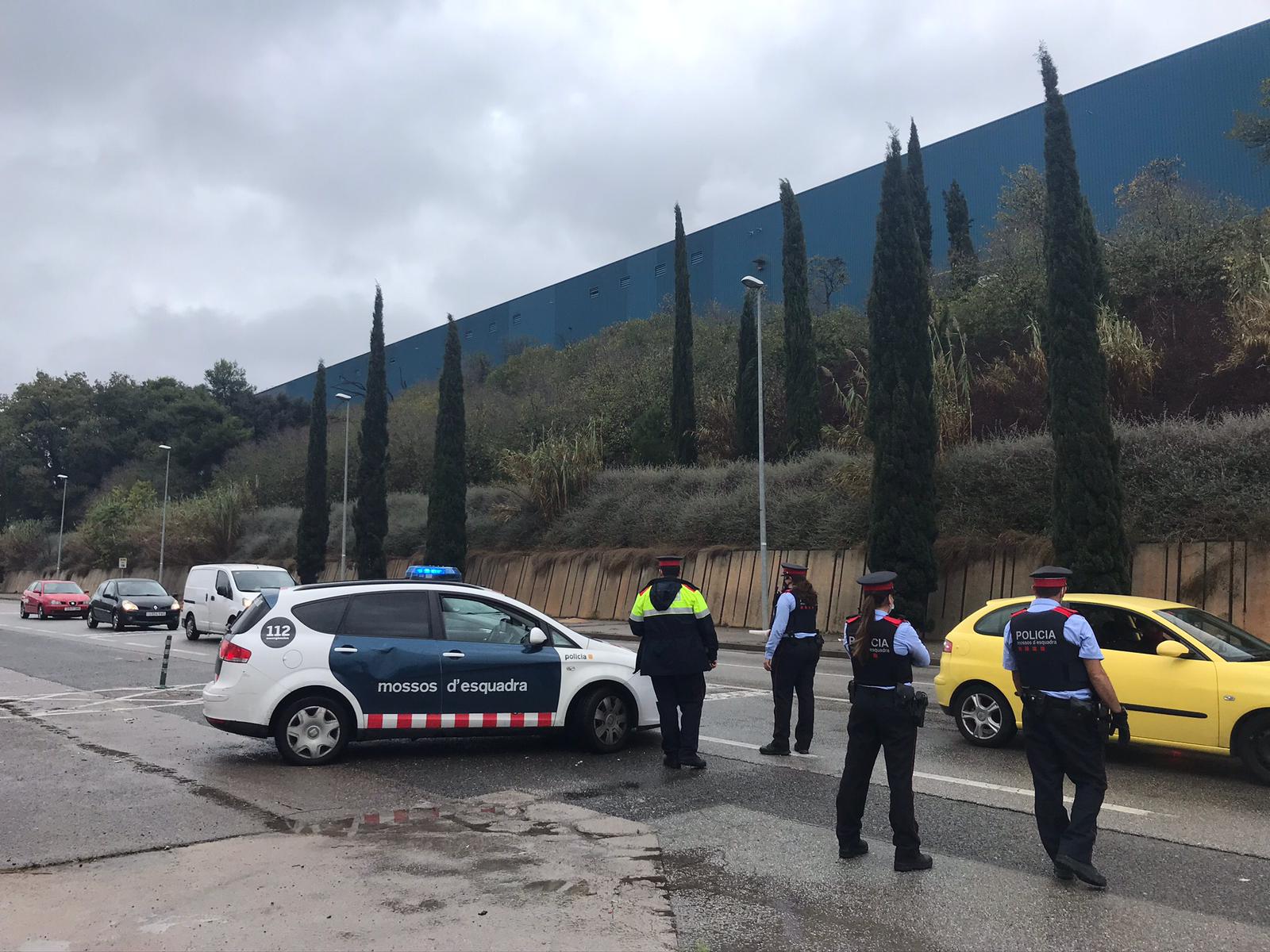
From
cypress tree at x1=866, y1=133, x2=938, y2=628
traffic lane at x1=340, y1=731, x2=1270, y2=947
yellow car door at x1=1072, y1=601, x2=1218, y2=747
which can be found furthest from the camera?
cypress tree at x1=866, y1=133, x2=938, y2=628

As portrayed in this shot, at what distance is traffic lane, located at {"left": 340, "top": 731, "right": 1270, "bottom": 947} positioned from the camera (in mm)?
5105

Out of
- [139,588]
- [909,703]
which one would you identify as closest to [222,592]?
[139,588]

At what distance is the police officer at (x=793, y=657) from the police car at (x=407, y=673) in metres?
1.18

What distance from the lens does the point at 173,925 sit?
4672mm

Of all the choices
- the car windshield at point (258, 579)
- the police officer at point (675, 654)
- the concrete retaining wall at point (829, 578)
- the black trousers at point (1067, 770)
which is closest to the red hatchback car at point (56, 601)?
the concrete retaining wall at point (829, 578)

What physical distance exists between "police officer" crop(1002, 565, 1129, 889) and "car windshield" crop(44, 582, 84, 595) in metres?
35.0

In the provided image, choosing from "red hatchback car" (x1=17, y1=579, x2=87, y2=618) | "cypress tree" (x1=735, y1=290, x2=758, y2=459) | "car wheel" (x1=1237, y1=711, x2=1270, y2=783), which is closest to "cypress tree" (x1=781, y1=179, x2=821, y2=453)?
"cypress tree" (x1=735, y1=290, x2=758, y2=459)

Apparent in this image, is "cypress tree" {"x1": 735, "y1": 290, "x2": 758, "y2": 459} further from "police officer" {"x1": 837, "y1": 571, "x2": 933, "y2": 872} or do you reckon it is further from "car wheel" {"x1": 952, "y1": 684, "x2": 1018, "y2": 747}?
"police officer" {"x1": 837, "y1": 571, "x2": 933, "y2": 872}

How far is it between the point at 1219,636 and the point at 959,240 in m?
32.6

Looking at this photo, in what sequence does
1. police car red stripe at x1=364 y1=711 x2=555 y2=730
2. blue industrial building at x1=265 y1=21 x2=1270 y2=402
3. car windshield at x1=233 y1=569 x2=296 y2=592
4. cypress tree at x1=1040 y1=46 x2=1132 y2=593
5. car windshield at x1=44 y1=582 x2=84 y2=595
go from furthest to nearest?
1. car windshield at x1=44 y1=582 x2=84 y2=595
2. blue industrial building at x1=265 y1=21 x2=1270 y2=402
3. car windshield at x1=233 y1=569 x2=296 y2=592
4. cypress tree at x1=1040 y1=46 x2=1132 y2=593
5. police car red stripe at x1=364 y1=711 x2=555 y2=730

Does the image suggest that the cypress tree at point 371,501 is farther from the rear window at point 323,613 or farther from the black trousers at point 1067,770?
the black trousers at point 1067,770

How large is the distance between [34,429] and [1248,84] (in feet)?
276

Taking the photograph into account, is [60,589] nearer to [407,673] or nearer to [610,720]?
[407,673]

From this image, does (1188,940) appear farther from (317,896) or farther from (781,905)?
(317,896)
